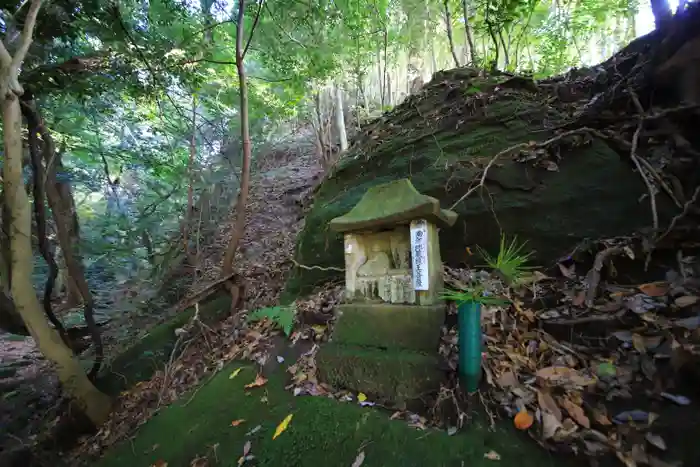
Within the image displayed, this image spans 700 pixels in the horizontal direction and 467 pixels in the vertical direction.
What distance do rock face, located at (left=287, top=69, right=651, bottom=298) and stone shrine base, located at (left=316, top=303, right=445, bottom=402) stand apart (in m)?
1.59

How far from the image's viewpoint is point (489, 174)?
467 centimetres

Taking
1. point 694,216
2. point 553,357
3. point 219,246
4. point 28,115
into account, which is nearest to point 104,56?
point 28,115

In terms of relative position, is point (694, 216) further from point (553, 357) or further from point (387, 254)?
point (387, 254)

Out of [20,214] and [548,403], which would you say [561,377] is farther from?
[20,214]

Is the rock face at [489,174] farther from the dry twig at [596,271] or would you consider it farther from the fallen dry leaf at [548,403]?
the fallen dry leaf at [548,403]

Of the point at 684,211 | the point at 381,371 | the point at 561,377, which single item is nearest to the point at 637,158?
the point at 684,211

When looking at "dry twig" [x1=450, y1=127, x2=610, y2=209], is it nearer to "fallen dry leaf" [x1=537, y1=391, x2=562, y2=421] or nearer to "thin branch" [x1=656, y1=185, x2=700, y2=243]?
"thin branch" [x1=656, y1=185, x2=700, y2=243]

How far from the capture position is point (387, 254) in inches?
142

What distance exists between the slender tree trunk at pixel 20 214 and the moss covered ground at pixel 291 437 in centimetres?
171

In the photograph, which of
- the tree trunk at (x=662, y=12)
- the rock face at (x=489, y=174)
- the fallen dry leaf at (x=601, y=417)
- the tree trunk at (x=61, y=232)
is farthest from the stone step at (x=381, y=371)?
the tree trunk at (x=662, y=12)

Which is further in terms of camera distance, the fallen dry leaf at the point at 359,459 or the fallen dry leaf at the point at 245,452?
the fallen dry leaf at the point at 245,452

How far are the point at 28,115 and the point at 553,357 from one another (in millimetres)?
7712

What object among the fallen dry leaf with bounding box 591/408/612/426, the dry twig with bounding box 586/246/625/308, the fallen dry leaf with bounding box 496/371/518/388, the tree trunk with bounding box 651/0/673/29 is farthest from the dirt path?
the tree trunk with bounding box 651/0/673/29

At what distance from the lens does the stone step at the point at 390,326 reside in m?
3.04
